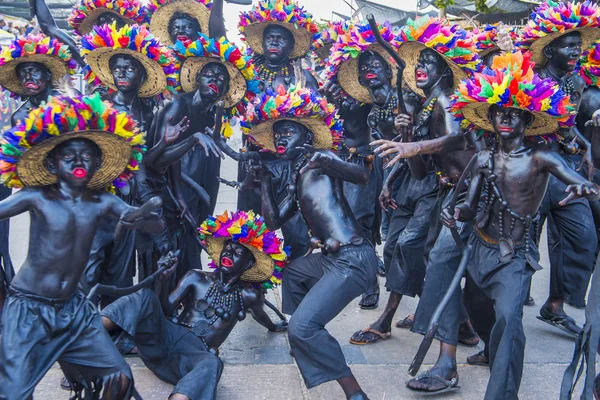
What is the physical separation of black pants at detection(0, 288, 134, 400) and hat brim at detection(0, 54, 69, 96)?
2.19m

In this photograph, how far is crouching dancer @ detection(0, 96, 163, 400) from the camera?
116 inches

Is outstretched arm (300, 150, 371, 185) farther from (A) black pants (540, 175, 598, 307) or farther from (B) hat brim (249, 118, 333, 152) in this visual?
(A) black pants (540, 175, 598, 307)

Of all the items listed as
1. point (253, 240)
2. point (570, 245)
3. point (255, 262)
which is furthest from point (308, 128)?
point (570, 245)

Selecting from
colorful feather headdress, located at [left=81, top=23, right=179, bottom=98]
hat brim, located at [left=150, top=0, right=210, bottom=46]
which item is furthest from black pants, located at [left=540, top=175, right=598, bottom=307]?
hat brim, located at [left=150, top=0, right=210, bottom=46]

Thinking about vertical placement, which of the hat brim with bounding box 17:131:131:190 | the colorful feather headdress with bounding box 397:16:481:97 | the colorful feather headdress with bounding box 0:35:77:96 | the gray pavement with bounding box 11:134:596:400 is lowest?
the gray pavement with bounding box 11:134:596:400

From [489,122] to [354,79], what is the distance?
179cm

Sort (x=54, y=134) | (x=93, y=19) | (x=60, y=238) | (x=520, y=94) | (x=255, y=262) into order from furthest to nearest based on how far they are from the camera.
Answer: (x=93, y=19) < (x=255, y=262) < (x=520, y=94) < (x=60, y=238) < (x=54, y=134)

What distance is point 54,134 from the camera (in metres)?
2.97

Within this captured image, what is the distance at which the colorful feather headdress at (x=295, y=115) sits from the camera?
3994 mm

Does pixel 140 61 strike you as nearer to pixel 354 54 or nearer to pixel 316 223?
pixel 354 54

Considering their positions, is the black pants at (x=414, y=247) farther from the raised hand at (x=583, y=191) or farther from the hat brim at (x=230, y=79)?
the hat brim at (x=230, y=79)

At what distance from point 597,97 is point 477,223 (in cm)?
196

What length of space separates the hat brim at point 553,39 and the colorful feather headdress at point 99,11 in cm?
359

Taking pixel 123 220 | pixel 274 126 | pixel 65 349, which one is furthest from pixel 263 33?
pixel 65 349
